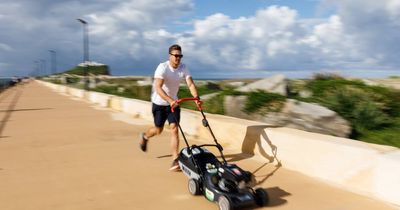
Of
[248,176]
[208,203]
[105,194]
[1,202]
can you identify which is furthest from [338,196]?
[1,202]

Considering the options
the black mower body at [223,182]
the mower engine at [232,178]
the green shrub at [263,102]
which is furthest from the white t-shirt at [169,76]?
the green shrub at [263,102]

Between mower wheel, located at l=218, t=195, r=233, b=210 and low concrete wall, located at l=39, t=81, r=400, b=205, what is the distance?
173cm

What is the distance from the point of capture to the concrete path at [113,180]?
4.59 metres

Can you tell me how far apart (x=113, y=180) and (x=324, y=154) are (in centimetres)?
283

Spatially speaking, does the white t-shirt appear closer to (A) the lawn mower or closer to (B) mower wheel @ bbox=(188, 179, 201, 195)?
(A) the lawn mower

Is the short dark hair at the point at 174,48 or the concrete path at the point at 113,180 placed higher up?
the short dark hair at the point at 174,48

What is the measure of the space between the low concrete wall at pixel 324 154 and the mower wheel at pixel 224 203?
5.69 feet

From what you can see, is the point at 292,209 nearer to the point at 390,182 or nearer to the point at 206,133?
the point at 390,182

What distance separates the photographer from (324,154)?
5344 millimetres

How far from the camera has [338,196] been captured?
189 inches

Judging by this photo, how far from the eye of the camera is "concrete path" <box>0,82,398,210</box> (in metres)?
4.59

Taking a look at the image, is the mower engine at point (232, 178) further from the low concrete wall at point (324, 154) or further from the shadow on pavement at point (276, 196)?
the low concrete wall at point (324, 154)

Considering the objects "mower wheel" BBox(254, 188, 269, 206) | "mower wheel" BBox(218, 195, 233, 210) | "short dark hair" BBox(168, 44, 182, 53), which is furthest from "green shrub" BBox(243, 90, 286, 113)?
"mower wheel" BBox(218, 195, 233, 210)

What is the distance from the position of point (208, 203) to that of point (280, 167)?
183 cm
